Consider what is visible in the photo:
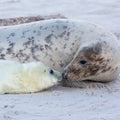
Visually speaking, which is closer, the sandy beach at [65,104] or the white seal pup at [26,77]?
the sandy beach at [65,104]

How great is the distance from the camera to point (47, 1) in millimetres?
10750

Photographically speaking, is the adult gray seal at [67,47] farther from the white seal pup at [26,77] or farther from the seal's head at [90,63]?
the white seal pup at [26,77]

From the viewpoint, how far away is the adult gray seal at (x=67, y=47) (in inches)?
194

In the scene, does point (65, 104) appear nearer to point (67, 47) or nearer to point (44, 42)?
point (67, 47)

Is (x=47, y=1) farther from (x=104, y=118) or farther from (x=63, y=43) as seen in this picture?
(x=104, y=118)

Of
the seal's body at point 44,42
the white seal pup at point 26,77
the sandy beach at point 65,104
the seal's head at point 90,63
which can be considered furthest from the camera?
the seal's body at point 44,42

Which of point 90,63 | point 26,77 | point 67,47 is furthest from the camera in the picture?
point 67,47

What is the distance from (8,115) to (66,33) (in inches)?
60.7

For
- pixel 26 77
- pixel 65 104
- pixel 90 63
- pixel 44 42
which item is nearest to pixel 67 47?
pixel 44 42

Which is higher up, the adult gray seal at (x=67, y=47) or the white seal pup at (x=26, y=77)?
the adult gray seal at (x=67, y=47)

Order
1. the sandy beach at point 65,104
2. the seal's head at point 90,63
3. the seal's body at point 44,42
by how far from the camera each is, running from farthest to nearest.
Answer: the seal's body at point 44,42 → the seal's head at point 90,63 → the sandy beach at point 65,104

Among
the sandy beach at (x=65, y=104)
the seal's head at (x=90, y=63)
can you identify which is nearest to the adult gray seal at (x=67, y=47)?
the seal's head at (x=90, y=63)

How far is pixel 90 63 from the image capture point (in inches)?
193

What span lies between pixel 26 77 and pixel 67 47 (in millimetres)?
589
